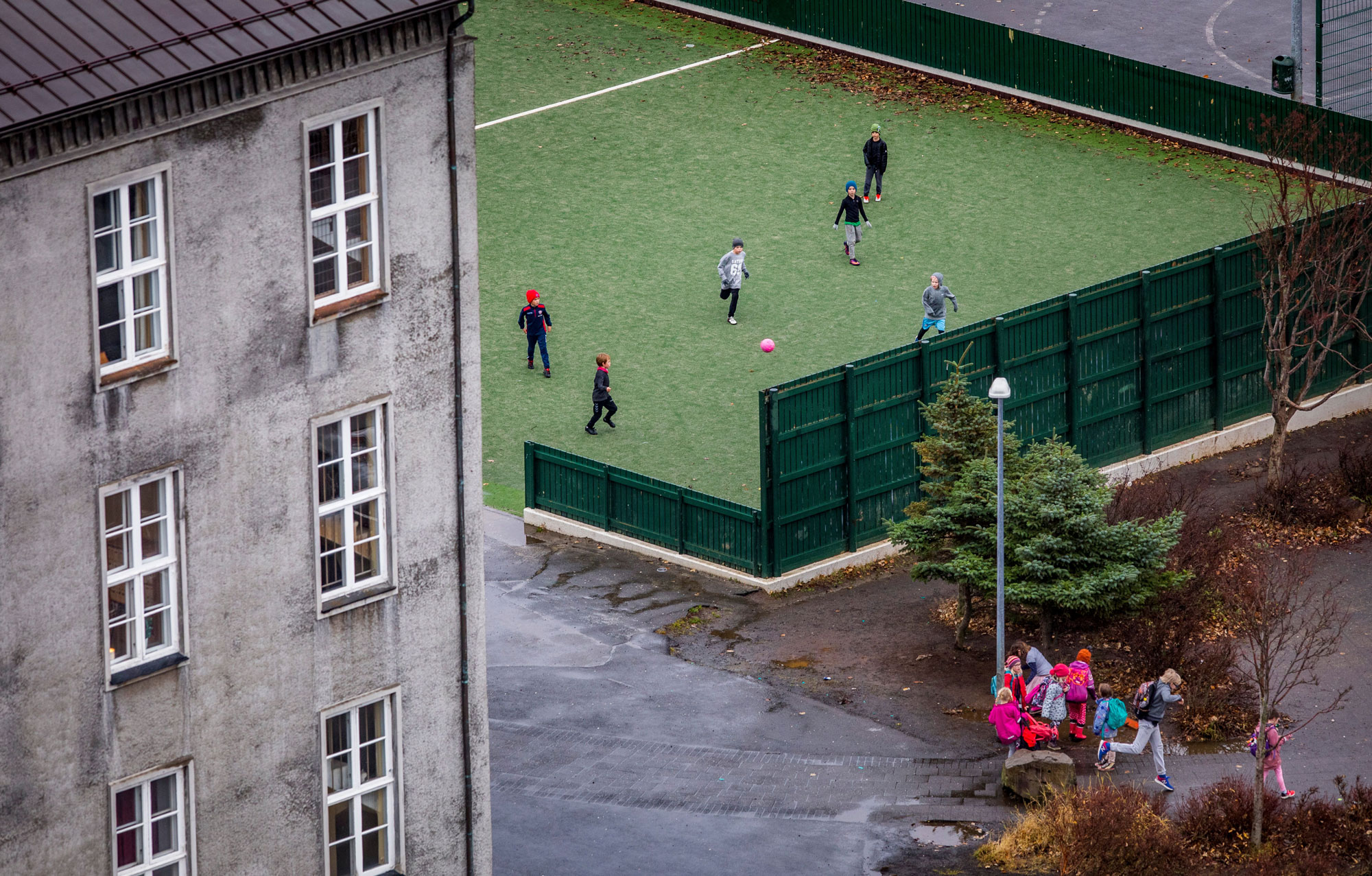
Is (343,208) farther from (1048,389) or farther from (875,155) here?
(875,155)

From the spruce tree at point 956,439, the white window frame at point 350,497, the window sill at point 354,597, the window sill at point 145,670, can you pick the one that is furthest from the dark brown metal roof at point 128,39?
the spruce tree at point 956,439

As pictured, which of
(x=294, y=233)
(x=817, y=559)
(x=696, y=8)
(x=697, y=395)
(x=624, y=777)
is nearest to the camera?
(x=294, y=233)

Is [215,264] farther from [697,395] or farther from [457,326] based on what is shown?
[697,395]

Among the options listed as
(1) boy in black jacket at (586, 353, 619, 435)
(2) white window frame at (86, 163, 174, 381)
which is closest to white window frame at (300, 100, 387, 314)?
(2) white window frame at (86, 163, 174, 381)

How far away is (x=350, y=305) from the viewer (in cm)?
2245

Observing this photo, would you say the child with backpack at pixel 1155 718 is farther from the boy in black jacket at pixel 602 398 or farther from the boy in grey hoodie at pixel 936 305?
the boy in black jacket at pixel 602 398

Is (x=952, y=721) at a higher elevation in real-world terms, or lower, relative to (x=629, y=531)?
lower

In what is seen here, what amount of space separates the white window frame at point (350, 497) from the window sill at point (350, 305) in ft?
3.08

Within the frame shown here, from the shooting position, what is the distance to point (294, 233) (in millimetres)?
21812

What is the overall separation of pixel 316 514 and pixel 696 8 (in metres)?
35.7

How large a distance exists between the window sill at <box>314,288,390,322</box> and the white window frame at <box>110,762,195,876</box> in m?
4.38

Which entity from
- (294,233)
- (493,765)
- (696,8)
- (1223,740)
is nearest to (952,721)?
(1223,740)

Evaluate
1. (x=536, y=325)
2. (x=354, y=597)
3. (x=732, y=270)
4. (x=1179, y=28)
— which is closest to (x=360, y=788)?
(x=354, y=597)

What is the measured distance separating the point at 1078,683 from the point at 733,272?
1424cm
